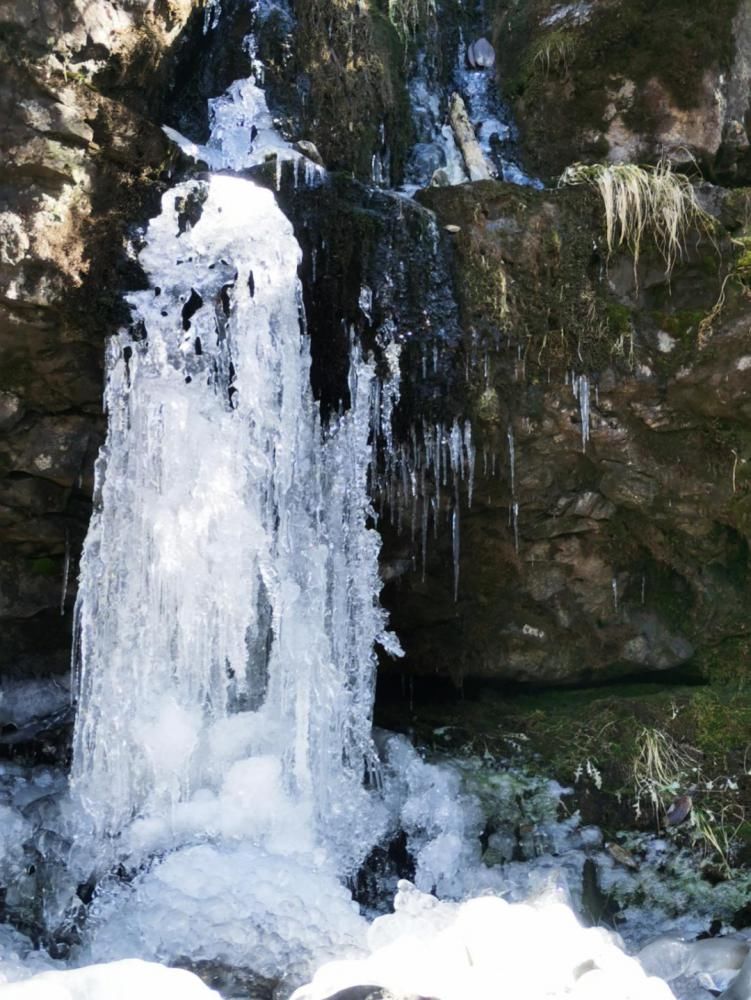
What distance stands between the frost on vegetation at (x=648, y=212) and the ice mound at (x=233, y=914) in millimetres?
3760

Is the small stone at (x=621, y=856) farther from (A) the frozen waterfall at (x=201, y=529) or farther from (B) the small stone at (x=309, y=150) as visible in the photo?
(B) the small stone at (x=309, y=150)

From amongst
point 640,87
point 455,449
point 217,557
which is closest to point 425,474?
point 455,449

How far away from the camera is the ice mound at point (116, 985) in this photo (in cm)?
357

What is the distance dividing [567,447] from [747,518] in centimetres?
119

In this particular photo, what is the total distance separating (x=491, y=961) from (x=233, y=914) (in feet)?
4.03

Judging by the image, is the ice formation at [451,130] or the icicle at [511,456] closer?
the icicle at [511,456]

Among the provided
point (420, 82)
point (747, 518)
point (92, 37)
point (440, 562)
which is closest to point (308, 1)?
point (420, 82)

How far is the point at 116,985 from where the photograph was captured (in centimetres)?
365

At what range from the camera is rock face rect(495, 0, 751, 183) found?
7.11 meters

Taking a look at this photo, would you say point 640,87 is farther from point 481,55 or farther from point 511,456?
point 511,456

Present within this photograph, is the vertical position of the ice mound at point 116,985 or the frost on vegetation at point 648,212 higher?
the frost on vegetation at point 648,212

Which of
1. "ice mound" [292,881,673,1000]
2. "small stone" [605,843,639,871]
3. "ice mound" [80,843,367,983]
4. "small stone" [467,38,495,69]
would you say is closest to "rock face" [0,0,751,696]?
"small stone" [467,38,495,69]

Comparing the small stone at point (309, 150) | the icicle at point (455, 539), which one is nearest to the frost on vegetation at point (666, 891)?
the icicle at point (455, 539)

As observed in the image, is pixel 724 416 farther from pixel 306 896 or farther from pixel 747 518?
pixel 306 896
